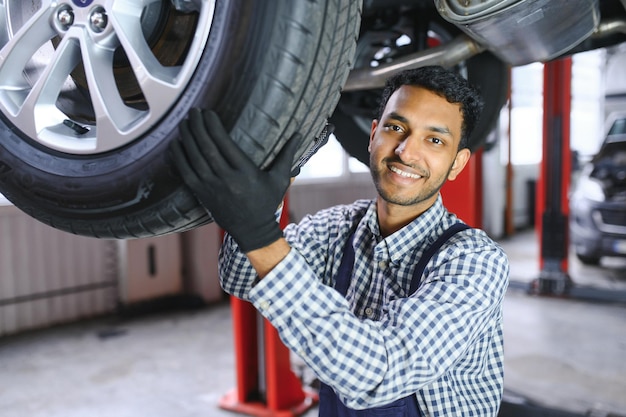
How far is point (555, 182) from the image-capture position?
15.3ft

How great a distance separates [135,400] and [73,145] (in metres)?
2.23

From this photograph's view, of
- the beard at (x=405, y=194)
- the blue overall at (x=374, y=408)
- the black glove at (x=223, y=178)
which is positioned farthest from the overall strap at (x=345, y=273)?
the black glove at (x=223, y=178)

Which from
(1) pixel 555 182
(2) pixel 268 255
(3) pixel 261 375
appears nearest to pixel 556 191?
(1) pixel 555 182

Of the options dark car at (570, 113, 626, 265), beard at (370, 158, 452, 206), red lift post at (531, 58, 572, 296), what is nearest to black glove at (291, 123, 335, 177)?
beard at (370, 158, 452, 206)

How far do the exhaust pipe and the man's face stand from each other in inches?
14.0

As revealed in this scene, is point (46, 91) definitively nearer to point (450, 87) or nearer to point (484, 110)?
point (450, 87)

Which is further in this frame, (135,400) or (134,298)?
(134,298)

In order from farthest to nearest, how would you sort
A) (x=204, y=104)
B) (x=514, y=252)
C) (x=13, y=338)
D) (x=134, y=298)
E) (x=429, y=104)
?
(x=514, y=252) → (x=134, y=298) → (x=13, y=338) → (x=429, y=104) → (x=204, y=104)

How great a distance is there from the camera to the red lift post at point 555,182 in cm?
453

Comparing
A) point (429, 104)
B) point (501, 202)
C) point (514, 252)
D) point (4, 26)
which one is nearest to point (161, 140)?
point (4, 26)

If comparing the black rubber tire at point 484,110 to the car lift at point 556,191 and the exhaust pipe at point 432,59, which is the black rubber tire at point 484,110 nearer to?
the exhaust pipe at point 432,59

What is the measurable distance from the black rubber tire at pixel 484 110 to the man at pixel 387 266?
1.73 feet

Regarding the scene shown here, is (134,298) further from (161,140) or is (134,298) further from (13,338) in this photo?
(161,140)

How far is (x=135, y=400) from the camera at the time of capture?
2781mm
